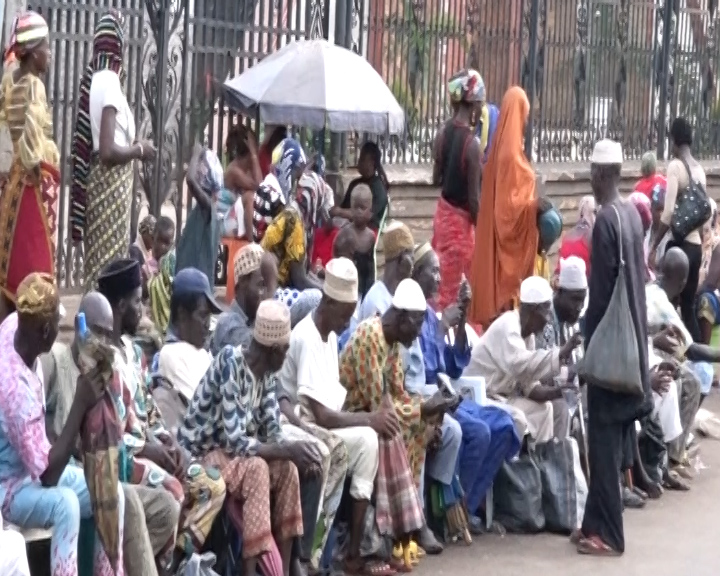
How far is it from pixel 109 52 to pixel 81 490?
3.30 meters

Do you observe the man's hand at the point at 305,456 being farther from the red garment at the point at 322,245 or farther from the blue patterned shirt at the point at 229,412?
the red garment at the point at 322,245

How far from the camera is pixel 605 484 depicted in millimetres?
8719

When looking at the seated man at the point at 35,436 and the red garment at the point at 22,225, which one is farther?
the red garment at the point at 22,225

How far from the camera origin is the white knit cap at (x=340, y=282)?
315 inches

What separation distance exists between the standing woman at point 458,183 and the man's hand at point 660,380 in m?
1.95

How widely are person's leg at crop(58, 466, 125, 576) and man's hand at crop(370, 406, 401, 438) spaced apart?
1886 millimetres

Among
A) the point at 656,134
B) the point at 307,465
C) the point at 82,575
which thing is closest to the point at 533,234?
the point at 307,465

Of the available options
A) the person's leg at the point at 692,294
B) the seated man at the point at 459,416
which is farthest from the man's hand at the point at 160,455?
the person's leg at the point at 692,294

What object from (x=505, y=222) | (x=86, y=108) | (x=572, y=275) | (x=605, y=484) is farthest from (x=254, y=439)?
(x=505, y=222)

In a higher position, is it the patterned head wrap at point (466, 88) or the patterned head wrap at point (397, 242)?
the patterned head wrap at point (466, 88)

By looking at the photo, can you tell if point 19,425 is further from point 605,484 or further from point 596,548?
point 596,548

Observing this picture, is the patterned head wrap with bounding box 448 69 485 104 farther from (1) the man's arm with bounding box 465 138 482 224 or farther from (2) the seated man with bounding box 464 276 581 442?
(2) the seated man with bounding box 464 276 581 442

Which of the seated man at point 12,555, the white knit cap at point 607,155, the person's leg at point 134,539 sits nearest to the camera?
the seated man at point 12,555

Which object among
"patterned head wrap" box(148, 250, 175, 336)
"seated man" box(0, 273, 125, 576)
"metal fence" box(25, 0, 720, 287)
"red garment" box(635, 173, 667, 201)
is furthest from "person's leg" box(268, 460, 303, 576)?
"red garment" box(635, 173, 667, 201)
